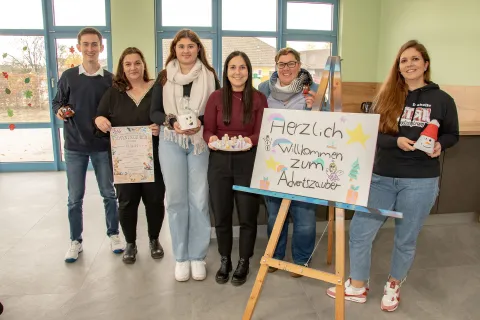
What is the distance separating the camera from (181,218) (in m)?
2.30

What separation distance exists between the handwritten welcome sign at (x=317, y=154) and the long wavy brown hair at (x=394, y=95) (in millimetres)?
190

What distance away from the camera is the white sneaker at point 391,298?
2.04 metres

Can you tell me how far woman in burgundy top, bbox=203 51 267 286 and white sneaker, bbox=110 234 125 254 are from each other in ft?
3.01

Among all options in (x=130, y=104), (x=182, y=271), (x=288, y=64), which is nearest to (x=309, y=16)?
(x=288, y=64)

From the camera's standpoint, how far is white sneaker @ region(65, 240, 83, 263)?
2.58 meters

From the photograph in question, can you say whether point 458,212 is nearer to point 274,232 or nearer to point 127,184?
point 274,232

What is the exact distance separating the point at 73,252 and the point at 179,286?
0.85 metres

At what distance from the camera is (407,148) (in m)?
1.82

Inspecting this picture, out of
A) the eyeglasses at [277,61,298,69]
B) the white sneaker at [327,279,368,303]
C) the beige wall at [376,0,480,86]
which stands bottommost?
the white sneaker at [327,279,368,303]

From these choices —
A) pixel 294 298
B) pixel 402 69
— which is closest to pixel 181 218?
pixel 294 298

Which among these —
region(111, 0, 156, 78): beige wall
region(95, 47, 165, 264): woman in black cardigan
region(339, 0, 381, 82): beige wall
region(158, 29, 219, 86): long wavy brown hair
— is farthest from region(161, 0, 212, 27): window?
region(158, 29, 219, 86): long wavy brown hair

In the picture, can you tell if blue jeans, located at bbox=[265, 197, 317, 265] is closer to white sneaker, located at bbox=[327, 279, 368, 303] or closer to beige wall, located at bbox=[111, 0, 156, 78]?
white sneaker, located at bbox=[327, 279, 368, 303]

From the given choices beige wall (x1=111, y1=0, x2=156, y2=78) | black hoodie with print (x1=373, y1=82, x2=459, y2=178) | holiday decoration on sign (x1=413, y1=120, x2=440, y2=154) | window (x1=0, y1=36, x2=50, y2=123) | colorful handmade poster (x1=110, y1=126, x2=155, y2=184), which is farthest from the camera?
window (x1=0, y1=36, x2=50, y2=123)

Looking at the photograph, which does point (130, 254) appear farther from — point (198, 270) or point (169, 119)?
point (169, 119)
